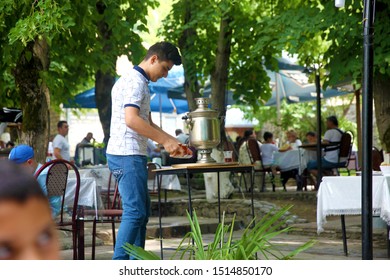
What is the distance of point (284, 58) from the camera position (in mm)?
17875

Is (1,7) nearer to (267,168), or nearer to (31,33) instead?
(31,33)

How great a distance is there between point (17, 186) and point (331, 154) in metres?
14.3

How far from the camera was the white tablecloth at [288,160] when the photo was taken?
16500 millimetres

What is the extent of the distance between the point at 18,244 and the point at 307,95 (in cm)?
2058

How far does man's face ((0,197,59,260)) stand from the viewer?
2.03 ft

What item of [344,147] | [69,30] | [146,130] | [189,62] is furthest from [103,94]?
[146,130]

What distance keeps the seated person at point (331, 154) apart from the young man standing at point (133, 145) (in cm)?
964

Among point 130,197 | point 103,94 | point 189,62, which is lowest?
point 130,197

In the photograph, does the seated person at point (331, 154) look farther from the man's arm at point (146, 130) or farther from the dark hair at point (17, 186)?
the dark hair at point (17, 186)

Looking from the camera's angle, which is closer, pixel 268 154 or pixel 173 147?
pixel 173 147

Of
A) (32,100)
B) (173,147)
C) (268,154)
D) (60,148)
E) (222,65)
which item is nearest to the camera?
(173,147)

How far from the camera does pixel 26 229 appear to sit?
0.62 meters

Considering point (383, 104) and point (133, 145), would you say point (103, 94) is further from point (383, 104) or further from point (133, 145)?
point (133, 145)
